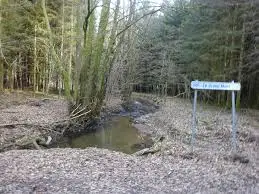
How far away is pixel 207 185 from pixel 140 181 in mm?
1340

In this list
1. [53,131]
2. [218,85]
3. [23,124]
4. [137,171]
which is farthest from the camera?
[53,131]

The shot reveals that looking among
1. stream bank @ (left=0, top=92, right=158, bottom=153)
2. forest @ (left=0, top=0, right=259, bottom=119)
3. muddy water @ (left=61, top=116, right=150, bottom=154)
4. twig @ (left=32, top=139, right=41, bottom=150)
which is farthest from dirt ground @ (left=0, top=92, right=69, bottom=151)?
forest @ (left=0, top=0, right=259, bottom=119)

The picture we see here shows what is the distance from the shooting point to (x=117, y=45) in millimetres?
20469

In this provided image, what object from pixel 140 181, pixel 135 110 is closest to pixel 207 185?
pixel 140 181

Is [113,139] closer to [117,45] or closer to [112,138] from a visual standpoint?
[112,138]

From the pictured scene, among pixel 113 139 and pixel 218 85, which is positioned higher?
pixel 218 85

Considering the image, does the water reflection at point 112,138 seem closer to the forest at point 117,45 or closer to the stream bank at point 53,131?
the stream bank at point 53,131

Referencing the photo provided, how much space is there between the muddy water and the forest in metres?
1.83

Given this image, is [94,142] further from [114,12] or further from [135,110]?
[135,110]

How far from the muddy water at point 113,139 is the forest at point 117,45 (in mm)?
1825

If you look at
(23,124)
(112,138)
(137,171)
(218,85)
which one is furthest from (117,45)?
(137,171)

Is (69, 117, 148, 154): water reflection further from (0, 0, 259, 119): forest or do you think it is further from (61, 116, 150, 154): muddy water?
(0, 0, 259, 119): forest

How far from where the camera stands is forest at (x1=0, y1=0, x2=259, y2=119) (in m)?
19.2

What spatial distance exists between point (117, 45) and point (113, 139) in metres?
6.86
